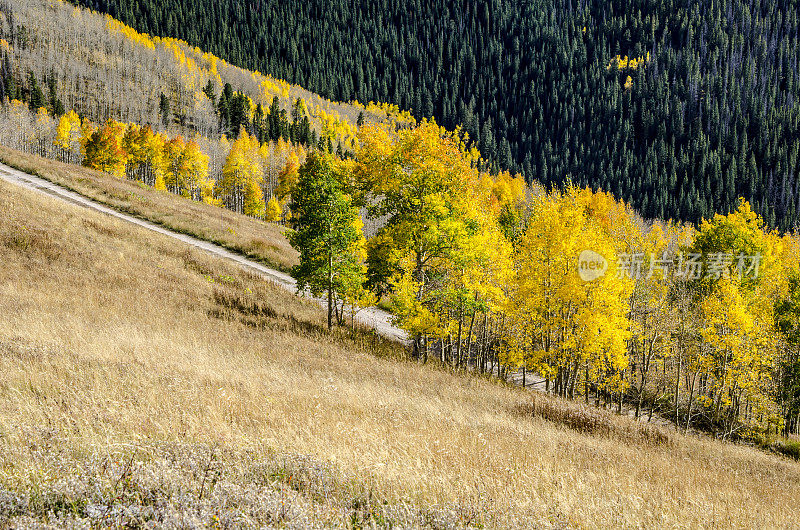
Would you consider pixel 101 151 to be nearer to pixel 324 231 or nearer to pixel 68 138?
pixel 68 138

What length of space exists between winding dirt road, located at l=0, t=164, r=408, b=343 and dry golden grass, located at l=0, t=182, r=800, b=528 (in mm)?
10070

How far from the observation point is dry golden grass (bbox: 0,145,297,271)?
3381 cm

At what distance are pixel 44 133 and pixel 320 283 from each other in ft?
388

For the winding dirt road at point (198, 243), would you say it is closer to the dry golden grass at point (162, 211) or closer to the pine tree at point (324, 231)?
the dry golden grass at point (162, 211)

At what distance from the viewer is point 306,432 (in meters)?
6.61

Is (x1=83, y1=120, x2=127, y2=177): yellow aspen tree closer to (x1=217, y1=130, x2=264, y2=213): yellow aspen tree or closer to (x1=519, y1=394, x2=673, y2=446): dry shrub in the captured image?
(x1=217, y1=130, x2=264, y2=213): yellow aspen tree

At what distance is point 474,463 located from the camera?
662cm

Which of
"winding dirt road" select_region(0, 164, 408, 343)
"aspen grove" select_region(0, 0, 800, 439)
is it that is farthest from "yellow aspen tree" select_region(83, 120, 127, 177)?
"aspen grove" select_region(0, 0, 800, 439)

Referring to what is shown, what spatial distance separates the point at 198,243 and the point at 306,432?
97.5ft

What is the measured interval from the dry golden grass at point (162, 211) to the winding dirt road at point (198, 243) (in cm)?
68

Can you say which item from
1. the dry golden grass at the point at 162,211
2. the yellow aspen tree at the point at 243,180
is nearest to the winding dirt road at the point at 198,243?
the dry golden grass at the point at 162,211

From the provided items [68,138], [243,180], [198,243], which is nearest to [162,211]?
[198,243]

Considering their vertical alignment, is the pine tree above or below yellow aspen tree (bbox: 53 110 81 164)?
below

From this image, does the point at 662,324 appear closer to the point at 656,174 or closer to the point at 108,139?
the point at 108,139
